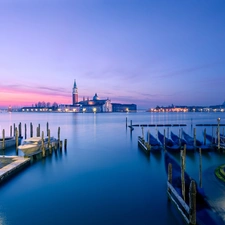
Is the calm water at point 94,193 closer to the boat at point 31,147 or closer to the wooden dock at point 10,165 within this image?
the wooden dock at point 10,165

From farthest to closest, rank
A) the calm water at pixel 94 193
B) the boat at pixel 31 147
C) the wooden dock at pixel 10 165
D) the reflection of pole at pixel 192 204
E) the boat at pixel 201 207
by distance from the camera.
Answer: the boat at pixel 31 147 < the wooden dock at pixel 10 165 < the calm water at pixel 94 193 < the boat at pixel 201 207 < the reflection of pole at pixel 192 204

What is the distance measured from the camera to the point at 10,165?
12508 mm

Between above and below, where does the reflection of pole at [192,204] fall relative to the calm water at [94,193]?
above

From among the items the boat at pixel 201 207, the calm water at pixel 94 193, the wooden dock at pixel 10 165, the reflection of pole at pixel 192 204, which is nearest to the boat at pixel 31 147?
the calm water at pixel 94 193

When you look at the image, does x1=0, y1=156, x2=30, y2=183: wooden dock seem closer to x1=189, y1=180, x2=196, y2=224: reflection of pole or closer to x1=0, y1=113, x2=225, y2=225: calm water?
x1=0, y1=113, x2=225, y2=225: calm water

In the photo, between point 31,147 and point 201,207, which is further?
point 31,147

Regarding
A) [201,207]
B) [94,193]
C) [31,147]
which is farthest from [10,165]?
[201,207]

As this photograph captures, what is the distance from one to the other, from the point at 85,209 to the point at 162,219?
9.29ft

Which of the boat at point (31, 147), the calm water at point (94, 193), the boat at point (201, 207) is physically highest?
the boat at point (31, 147)

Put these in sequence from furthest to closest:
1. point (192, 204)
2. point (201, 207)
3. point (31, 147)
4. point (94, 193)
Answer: point (31, 147)
point (94, 193)
point (201, 207)
point (192, 204)

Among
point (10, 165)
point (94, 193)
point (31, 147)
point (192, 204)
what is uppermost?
point (31, 147)

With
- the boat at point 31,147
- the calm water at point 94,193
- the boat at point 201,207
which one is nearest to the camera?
the boat at point 201,207

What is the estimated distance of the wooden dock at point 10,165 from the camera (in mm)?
11180

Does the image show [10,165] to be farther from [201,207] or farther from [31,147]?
[201,207]
